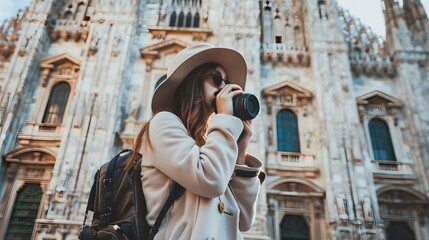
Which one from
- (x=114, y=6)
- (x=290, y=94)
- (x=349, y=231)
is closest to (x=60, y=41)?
(x=114, y=6)

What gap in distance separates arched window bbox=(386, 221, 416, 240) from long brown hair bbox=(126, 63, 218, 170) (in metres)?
10.1

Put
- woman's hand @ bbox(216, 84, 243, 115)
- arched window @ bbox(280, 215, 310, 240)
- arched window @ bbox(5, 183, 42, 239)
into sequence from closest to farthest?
woman's hand @ bbox(216, 84, 243, 115), arched window @ bbox(5, 183, 42, 239), arched window @ bbox(280, 215, 310, 240)

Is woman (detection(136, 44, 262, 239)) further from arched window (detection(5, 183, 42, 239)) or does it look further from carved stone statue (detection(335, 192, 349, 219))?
arched window (detection(5, 183, 42, 239))

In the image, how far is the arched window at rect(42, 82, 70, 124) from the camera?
11.2 m

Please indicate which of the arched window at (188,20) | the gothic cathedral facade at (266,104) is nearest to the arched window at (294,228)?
the gothic cathedral facade at (266,104)

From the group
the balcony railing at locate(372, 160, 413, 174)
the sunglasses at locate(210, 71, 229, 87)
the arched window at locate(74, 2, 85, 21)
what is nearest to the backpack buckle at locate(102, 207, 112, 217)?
the sunglasses at locate(210, 71, 229, 87)

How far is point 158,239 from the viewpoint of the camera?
4.70 feet

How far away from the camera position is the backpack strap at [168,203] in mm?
1442

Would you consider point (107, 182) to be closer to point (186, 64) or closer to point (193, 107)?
point (193, 107)

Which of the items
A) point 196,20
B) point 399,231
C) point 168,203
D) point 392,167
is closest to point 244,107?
point 168,203

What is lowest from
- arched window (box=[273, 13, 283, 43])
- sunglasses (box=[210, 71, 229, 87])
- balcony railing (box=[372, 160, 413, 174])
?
sunglasses (box=[210, 71, 229, 87])

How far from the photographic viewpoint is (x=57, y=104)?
11.6 metres

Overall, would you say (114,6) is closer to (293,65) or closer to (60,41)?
(60,41)

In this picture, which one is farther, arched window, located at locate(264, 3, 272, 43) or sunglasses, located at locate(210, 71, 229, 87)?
arched window, located at locate(264, 3, 272, 43)
